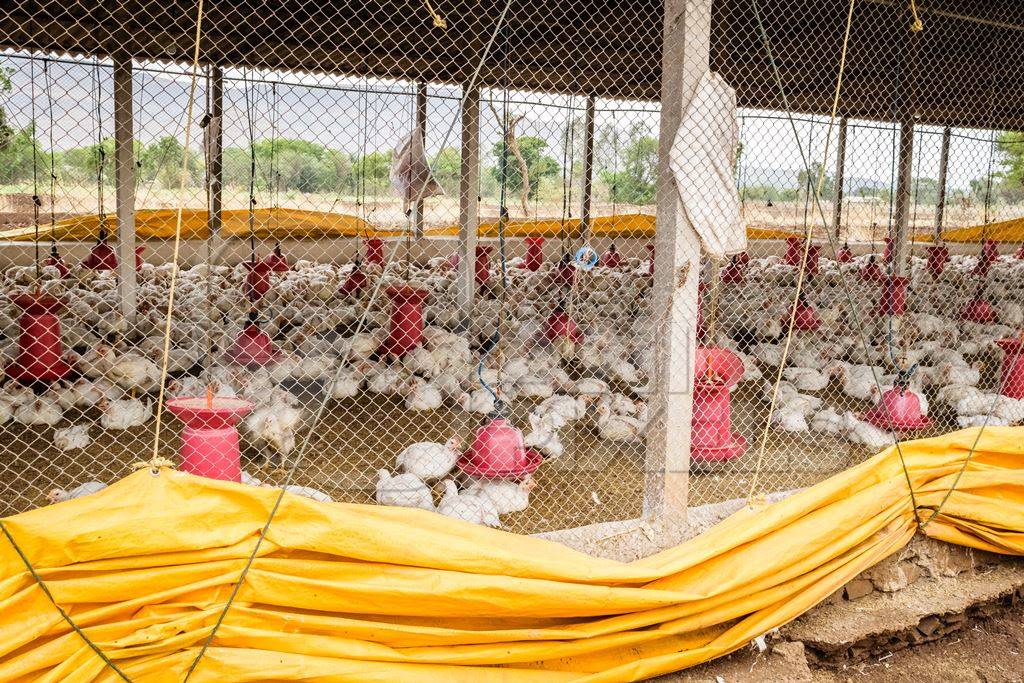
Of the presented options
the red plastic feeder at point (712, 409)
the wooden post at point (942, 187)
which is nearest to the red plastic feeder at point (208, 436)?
the red plastic feeder at point (712, 409)

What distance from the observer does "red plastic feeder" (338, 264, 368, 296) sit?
750 centimetres

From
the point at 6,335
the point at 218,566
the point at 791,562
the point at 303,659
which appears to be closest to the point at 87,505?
the point at 218,566

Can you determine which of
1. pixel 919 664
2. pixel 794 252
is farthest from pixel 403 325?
pixel 794 252

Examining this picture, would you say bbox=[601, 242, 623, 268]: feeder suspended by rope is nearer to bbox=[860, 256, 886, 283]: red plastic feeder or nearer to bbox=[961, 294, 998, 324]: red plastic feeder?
bbox=[860, 256, 886, 283]: red plastic feeder

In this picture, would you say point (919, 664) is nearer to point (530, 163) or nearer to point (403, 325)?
point (403, 325)

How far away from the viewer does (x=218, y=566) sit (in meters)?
2.10

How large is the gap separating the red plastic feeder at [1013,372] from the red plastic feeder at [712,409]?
2345mm

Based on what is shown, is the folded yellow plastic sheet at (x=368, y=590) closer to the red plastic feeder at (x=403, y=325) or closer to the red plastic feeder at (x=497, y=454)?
the red plastic feeder at (x=497, y=454)

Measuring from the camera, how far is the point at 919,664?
302 cm

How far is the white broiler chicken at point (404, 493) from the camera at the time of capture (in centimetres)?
330

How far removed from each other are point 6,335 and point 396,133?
345 centimetres

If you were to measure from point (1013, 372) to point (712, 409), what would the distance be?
2.59 meters

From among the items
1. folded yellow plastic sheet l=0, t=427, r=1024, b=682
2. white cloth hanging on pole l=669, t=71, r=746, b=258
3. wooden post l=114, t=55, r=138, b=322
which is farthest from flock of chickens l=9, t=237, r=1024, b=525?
folded yellow plastic sheet l=0, t=427, r=1024, b=682

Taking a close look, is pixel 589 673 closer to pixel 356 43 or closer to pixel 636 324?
pixel 636 324
